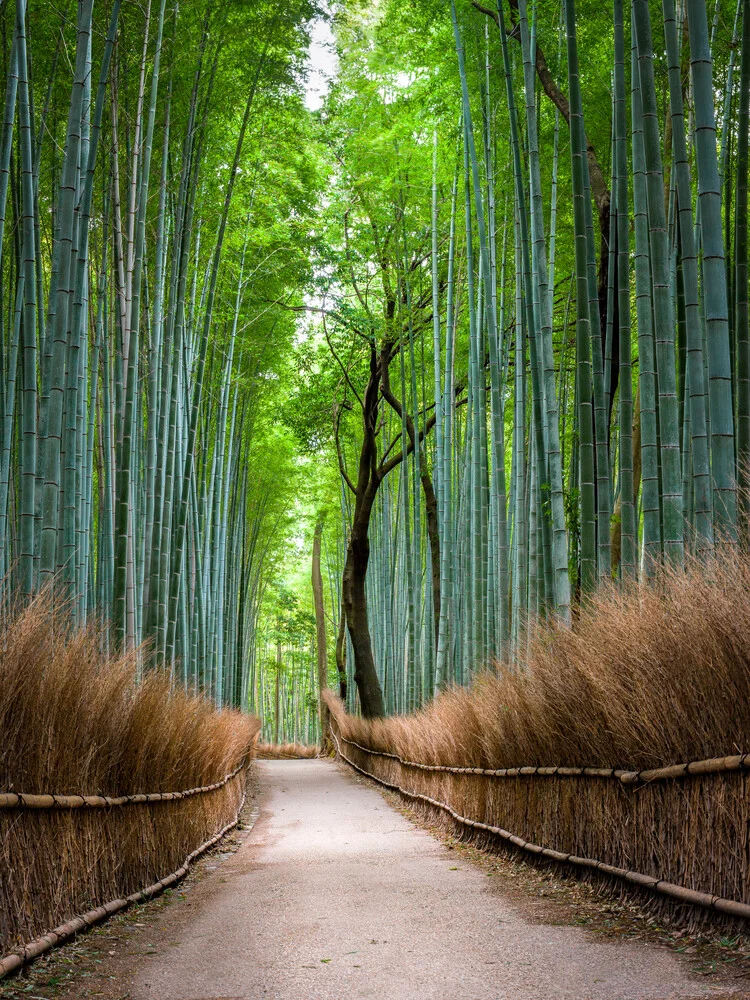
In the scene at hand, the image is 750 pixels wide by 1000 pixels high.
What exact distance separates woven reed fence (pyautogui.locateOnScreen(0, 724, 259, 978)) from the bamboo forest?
0.06 ft

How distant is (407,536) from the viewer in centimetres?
1000

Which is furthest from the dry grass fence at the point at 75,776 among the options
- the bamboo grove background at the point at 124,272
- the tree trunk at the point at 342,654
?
the tree trunk at the point at 342,654

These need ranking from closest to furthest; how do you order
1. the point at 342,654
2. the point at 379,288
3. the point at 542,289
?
the point at 542,289
the point at 379,288
the point at 342,654

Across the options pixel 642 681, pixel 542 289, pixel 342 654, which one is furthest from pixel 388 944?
pixel 342 654

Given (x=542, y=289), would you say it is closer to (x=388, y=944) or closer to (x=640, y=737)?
(x=640, y=737)

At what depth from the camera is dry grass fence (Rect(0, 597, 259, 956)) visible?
7.95 ft

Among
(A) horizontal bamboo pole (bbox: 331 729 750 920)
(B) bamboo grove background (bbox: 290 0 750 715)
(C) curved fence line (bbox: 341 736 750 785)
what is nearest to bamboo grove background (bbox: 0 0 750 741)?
(B) bamboo grove background (bbox: 290 0 750 715)

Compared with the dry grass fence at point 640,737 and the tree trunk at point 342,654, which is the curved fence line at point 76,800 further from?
the tree trunk at point 342,654

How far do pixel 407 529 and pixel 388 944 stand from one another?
7382 mm

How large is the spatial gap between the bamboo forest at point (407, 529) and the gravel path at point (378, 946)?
0.02 m

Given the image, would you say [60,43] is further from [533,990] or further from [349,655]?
[349,655]

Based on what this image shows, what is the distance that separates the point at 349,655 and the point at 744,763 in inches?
617

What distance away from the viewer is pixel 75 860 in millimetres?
2818

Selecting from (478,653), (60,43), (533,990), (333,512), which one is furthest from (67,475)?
(333,512)
